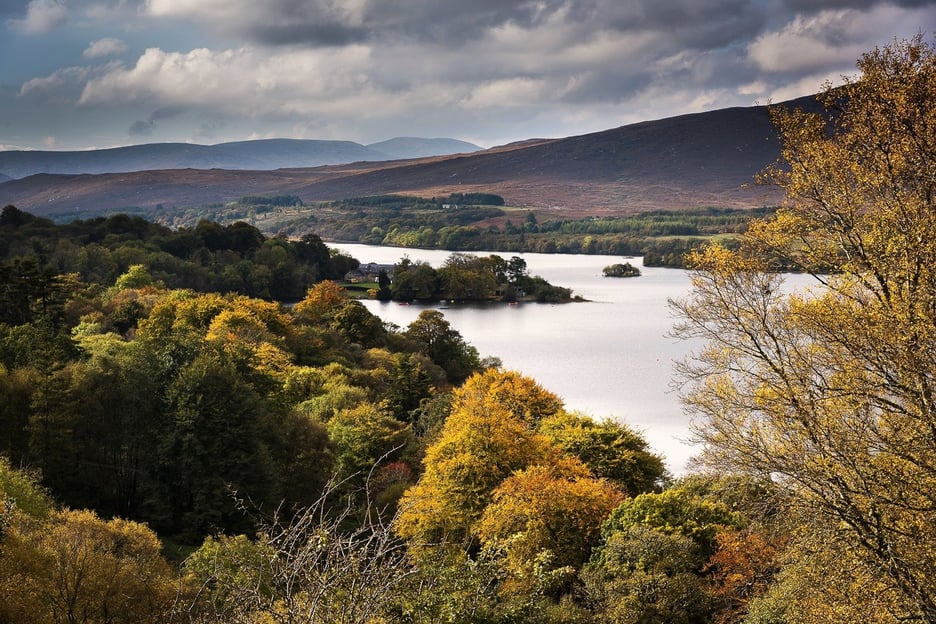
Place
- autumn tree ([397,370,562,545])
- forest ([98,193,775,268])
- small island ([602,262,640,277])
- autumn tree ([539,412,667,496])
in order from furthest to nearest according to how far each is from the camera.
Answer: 1. forest ([98,193,775,268])
2. small island ([602,262,640,277])
3. autumn tree ([539,412,667,496])
4. autumn tree ([397,370,562,545])

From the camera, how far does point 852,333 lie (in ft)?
24.8

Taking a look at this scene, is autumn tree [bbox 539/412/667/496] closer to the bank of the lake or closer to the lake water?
the lake water

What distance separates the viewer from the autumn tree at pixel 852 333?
282 inches

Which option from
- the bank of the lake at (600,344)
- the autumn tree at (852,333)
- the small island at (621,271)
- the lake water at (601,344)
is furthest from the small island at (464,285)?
the autumn tree at (852,333)

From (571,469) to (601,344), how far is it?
3967 centimetres

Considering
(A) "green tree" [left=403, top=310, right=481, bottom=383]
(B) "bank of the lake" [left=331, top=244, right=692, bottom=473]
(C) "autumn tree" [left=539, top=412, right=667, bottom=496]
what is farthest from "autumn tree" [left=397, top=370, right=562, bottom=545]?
(A) "green tree" [left=403, top=310, right=481, bottom=383]

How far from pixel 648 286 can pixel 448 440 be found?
74.5 meters

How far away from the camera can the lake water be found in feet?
125

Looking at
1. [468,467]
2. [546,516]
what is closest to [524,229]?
[468,467]

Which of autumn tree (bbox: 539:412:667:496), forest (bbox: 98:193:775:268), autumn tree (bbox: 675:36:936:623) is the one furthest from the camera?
forest (bbox: 98:193:775:268)

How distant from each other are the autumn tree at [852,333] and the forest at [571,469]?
3 centimetres

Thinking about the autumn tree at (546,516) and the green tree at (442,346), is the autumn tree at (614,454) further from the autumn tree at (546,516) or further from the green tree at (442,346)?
the green tree at (442,346)

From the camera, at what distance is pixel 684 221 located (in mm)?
153625

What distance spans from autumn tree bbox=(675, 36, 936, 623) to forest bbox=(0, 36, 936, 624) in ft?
0.11
